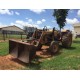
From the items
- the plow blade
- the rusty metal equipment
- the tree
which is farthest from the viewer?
the tree

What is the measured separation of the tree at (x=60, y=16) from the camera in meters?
8.95

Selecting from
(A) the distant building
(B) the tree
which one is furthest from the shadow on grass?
(B) the tree

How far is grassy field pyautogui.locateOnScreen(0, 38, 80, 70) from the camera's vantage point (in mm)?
8406

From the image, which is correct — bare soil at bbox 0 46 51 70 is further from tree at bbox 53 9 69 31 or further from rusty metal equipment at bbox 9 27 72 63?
tree at bbox 53 9 69 31

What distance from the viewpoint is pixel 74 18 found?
8.91 m

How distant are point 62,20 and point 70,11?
1.73ft

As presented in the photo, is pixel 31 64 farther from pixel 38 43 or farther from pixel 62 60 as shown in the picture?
pixel 38 43

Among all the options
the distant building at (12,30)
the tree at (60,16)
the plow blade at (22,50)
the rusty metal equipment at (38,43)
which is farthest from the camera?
the distant building at (12,30)

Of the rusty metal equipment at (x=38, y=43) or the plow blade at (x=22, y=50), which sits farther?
the rusty metal equipment at (x=38, y=43)

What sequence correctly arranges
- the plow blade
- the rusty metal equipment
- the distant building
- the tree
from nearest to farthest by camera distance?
the plow blade → the rusty metal equipment → the tree → the distant building

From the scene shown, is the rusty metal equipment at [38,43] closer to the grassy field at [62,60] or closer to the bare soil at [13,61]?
the bare soil at [13,61]

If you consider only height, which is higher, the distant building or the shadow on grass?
the distant building

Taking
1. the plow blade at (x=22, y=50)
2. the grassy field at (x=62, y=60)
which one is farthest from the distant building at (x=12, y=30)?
the grassy field at (x=62, y=60)

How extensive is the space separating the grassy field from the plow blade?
31 centimetres
